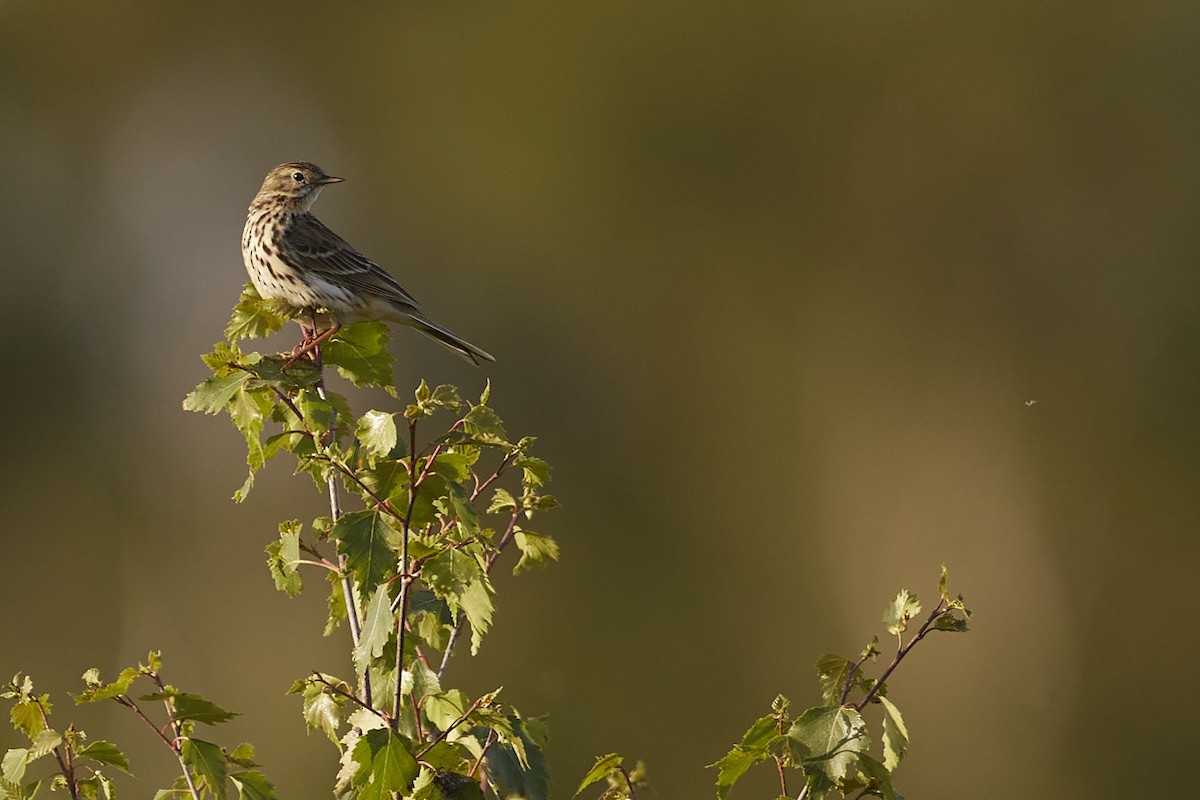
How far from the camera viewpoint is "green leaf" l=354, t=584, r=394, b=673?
2.71 metres

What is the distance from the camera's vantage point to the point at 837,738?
8.76 feet

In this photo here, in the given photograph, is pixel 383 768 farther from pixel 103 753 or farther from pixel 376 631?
pixel 103 753

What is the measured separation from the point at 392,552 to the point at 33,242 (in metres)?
22.6

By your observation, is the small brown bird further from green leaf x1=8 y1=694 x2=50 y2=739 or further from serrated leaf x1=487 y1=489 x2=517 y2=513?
green leaf x1=8 y1=694 x2=50 y2=739

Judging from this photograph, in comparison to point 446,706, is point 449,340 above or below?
above

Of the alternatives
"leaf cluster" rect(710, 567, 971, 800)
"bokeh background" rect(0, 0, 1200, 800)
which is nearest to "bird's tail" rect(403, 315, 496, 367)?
"leaf cluster" rect(710, 567, 971, 800)

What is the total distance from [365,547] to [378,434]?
182 millimetres

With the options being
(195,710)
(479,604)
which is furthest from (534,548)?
(195,710)

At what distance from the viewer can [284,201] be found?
631cm

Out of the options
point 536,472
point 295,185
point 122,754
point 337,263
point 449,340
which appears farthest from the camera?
point 295,185

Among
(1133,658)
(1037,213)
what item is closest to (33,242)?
(1037,213)

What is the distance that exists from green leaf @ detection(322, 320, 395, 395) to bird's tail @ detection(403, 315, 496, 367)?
5.88ft

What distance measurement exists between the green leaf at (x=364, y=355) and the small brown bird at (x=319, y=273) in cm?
174

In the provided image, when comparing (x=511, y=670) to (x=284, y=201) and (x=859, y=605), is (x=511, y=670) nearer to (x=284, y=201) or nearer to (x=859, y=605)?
(x=859, y=605)
